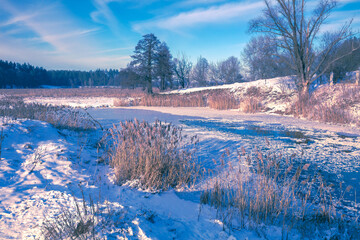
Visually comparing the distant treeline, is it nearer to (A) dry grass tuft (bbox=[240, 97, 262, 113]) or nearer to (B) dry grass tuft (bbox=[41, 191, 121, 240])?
(A) dry grass tuft (bbox=[240, 97, 262, 113])

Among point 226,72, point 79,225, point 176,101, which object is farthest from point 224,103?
point 226,72

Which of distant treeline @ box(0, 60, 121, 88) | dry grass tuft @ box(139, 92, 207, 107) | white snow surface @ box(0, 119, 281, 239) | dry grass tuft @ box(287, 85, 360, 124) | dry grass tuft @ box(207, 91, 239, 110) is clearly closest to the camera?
white snow surface @ box(0, 119, 281, 239)

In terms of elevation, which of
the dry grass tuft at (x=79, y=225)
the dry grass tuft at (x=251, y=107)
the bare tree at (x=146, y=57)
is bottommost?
the dry grass tuft at (x=79, y=225)

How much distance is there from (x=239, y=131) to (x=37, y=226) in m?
7.23

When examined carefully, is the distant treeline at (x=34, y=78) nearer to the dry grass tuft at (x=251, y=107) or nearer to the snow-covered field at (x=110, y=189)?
the dry grass tuft at (x=251, y=107)

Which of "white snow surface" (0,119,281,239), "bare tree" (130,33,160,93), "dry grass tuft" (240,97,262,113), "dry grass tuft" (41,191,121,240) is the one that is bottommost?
"white snow surface" (0,119,281,239)

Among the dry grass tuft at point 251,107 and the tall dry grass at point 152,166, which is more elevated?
the dry grass tuft at point 251,107

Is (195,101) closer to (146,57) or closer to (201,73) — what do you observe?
(146,57)

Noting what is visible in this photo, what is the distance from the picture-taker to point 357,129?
7.91 metres

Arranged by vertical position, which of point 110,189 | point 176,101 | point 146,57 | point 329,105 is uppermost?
point 146,57

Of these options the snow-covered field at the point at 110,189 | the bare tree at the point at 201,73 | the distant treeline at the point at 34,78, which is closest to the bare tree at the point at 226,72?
the bare tree at the point at 201,73

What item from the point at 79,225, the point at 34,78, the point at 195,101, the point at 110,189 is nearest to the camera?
the point at 79,225

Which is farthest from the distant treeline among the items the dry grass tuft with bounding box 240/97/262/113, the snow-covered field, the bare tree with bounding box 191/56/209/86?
the snow-covered field

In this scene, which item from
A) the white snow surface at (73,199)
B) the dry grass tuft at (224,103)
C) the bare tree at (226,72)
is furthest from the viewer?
the bare tree at (226,72)
